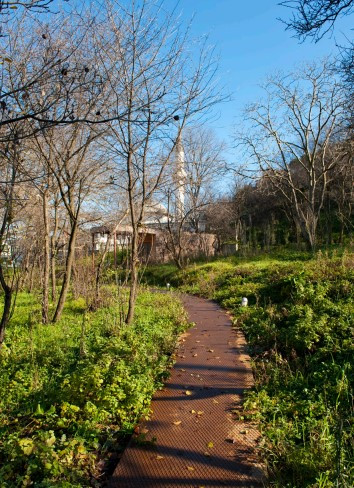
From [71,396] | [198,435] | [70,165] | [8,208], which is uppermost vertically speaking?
[70,165]

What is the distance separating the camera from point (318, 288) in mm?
7621

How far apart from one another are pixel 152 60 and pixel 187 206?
19.2 meters

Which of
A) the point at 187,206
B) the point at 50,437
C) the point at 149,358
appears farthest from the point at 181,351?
the point at 187,206

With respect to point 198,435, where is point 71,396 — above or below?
above

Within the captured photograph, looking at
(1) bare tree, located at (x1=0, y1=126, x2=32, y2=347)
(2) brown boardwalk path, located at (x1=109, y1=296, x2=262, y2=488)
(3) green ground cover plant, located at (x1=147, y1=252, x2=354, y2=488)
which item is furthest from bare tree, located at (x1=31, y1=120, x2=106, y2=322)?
(3) green ground cover plant, located at (x1=147, y1=252, x2=354, y2=488)

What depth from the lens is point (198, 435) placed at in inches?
136

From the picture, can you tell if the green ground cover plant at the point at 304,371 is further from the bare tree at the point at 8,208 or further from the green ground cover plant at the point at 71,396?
the bare tree at the point at 8,208

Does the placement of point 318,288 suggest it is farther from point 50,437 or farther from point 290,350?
point 50,437

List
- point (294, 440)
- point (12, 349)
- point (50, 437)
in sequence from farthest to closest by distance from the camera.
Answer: point (12, 349)
point (294, 440)
point (50, 437)

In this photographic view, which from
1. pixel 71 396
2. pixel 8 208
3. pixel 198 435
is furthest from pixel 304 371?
pixel 8 208

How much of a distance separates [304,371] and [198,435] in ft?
6.80

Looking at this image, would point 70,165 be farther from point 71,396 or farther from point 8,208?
point 71,396

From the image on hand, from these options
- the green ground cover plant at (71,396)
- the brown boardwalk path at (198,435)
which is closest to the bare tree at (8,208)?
the green ground cover plant at (71,396)

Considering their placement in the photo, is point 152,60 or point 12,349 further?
point 152,60
